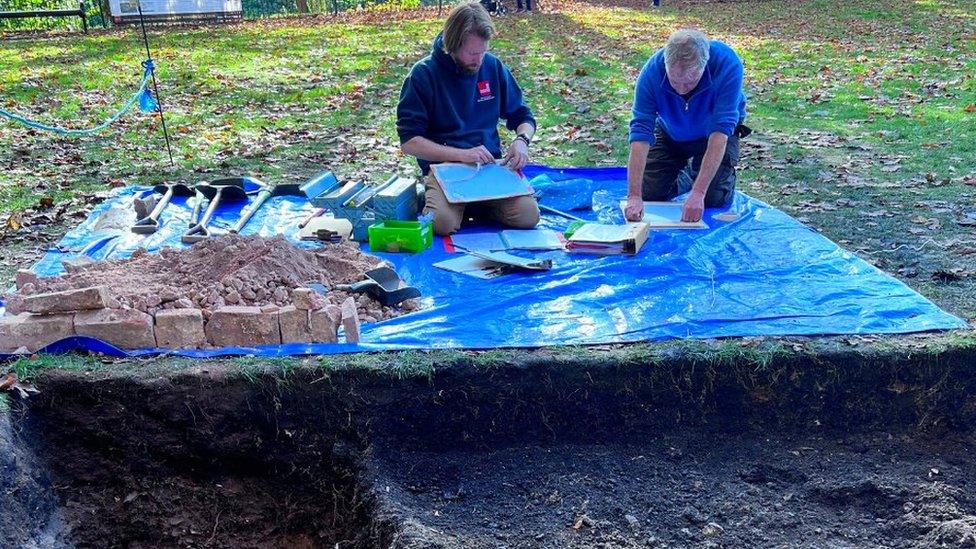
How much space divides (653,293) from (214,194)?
331 centimetres

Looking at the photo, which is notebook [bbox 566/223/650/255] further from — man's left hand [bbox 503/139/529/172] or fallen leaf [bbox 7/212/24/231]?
fallen leaf [bbox 7/212/24/231]

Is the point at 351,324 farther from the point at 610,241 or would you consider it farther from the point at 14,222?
the point at 14,222

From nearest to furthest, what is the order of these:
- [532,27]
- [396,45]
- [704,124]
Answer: [704,124] < [396,45] < [532,27]

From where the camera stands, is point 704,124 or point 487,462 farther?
point 704,124

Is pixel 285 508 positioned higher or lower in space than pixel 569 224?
lower

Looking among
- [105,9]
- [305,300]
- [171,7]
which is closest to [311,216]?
[305,300]

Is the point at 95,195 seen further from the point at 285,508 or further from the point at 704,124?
the point at 704,124

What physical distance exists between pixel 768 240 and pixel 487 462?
8.05ft

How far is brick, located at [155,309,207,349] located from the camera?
141 inches

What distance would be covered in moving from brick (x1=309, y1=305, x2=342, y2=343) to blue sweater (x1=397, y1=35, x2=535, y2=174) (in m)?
2.01

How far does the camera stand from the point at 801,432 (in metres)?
3.44

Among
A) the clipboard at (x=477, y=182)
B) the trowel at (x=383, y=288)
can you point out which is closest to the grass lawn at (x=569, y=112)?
the clipboard at (x=477, y=182)

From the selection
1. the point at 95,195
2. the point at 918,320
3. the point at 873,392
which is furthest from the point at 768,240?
the point at 95,195

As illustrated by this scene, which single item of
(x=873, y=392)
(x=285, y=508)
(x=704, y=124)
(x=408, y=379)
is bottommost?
(x=285, y=508)
